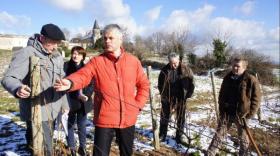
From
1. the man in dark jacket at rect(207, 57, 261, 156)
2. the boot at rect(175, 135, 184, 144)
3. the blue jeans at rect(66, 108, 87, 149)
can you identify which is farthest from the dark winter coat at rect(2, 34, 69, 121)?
the boot at rect(175, 135, 184, 144)

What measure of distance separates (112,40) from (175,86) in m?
3.20

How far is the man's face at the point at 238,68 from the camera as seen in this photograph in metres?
5.16

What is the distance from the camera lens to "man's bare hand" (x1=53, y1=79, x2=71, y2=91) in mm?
2965

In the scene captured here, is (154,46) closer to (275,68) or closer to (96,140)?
(275,68)

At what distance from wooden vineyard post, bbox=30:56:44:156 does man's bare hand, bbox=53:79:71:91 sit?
214 millimetres

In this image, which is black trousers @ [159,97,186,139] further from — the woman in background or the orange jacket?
the orange jacket

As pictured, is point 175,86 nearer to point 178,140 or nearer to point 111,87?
point 178,140

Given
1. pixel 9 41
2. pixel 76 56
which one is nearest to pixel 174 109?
pixel 76 56

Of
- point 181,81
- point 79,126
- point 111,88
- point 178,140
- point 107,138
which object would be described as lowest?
point 178,140

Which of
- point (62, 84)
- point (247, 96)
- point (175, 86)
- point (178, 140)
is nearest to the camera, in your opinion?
point (62, 84)

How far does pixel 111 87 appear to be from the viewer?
3463mm

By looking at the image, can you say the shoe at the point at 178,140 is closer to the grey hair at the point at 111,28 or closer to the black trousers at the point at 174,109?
the black trousers at the point at 174,109

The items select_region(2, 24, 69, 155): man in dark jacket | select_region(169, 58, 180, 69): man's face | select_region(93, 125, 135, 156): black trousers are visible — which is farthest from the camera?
select_region(169, 58, 180, 69): man's face

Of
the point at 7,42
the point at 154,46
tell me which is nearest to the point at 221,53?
the point at 154,46
